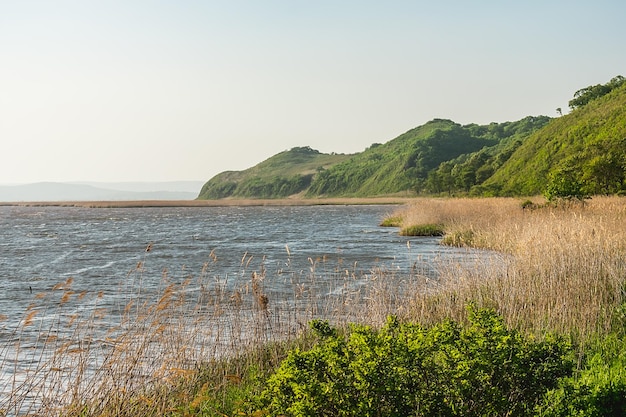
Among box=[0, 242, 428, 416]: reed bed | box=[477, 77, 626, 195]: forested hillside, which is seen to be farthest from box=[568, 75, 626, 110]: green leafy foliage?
box=[0, 242, 428, 416]: reed bed

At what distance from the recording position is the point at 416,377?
18.7 feet

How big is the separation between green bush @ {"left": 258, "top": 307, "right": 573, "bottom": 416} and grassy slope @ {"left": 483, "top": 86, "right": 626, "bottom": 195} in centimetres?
5677

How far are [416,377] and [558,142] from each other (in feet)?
264

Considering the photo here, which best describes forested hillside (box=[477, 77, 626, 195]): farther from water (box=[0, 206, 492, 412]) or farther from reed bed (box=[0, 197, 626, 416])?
reed bed (box=[0, 197, 626, 416])

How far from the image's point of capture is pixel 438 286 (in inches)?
506

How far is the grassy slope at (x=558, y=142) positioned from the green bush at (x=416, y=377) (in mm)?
56767

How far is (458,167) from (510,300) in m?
119

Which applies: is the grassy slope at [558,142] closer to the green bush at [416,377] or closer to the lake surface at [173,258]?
the lake surface at [173,258]

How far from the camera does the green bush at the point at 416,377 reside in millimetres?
Answer: 5473

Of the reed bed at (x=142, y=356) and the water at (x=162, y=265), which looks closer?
the reed bed at (x=142, y=356)

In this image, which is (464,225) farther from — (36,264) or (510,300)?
(510,300)

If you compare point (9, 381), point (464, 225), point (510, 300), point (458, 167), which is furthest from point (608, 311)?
point (458, 167)

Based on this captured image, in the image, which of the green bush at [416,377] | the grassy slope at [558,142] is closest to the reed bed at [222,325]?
the green bush at [416,377]

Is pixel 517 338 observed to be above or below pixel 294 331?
above
